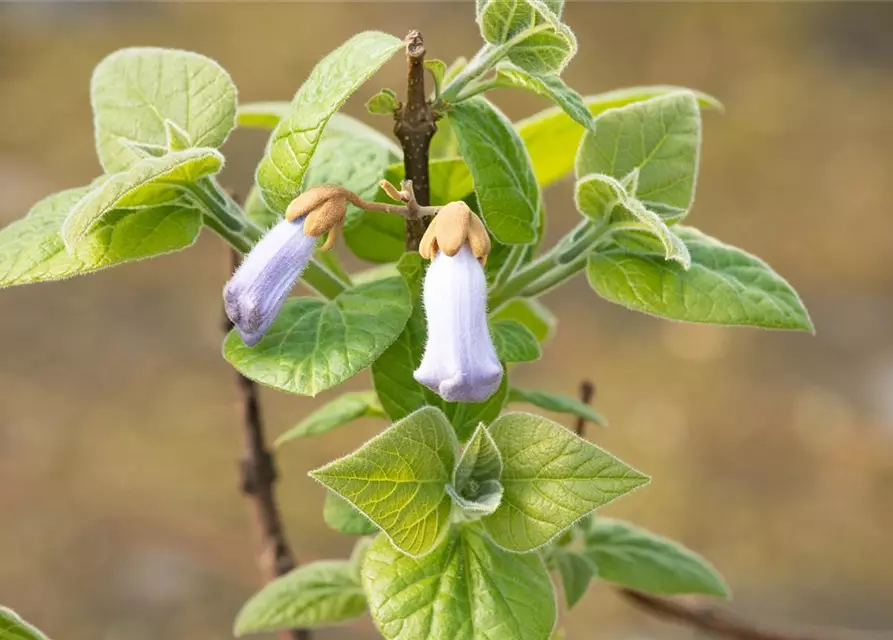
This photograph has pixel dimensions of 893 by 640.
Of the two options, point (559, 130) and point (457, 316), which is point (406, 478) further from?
point (559, 130)

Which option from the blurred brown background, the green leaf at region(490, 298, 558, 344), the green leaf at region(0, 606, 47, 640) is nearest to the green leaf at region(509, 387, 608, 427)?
the green leaf at region(490, 298, 558, 344)

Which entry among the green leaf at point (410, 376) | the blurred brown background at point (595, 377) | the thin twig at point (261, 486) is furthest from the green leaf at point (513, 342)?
the blurred brown background at point (595, 377)

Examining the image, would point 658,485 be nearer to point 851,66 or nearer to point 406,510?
point 851,66

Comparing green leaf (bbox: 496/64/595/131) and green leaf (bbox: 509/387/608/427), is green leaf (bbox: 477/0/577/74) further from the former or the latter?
green leaf (bbox: 509/387/608/427)

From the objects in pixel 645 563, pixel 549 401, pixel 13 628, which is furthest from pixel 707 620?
pixel 13 628

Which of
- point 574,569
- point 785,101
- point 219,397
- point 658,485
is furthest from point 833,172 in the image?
point 574,569

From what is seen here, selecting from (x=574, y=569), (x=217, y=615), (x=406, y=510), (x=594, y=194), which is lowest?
(x=217, y=615)
